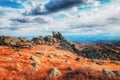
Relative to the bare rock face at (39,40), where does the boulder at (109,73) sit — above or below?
below

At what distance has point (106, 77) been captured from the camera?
58.0 metres

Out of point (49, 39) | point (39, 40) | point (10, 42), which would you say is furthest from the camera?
point (49, 39)

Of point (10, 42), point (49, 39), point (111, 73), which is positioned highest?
point (10, 42)

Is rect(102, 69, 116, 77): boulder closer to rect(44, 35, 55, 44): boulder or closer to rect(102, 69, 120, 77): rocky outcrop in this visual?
rect(102, 69, 120, 77): rocky outcrop

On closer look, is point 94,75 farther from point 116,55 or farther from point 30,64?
point 116,55

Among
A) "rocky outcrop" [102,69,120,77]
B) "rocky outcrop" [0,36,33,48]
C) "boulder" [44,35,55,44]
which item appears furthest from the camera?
"boulder" [44,35,55,44]

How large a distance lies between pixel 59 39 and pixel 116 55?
164ft

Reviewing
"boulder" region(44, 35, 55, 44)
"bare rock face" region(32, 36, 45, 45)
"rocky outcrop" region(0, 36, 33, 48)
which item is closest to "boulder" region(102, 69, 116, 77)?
"rocky outcrop" region(0, 36, 33, 48)

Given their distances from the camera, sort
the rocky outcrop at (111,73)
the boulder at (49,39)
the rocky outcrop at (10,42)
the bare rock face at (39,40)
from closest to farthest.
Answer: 1. the rocky outcrop at (111,73)
2. the rocky outcrop at (10,42)
3. the bare rock face at (39,40)
4. the boulder at (49,39)

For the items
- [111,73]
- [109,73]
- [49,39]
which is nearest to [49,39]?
[49,39]

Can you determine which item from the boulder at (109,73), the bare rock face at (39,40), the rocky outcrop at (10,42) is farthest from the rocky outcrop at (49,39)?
the boulder at (109,73)

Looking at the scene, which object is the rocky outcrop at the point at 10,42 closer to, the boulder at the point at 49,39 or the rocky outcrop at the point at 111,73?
the boulder at the point at 49,39

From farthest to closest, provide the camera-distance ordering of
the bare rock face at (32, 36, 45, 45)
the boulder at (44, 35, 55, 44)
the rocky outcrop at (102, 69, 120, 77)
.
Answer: the boulder at (44, 35, 55, 44)
the bare rock face at (32, 36, 45, 45)
the rocky outcrop at (102, 69, 120, 77)

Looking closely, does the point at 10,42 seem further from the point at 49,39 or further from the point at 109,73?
the point at 109,73
